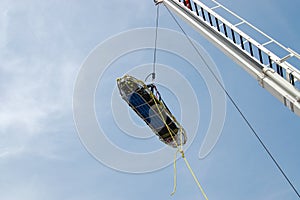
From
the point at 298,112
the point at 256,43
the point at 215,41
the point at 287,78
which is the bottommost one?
the point at 298,112

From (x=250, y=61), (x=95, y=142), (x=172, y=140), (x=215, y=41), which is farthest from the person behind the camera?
(x=95, y=142)

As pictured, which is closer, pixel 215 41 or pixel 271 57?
pixel 271 57

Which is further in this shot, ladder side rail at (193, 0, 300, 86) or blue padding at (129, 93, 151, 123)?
blue padding at (129, 93, 151, 123)

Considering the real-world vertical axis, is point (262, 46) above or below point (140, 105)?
below

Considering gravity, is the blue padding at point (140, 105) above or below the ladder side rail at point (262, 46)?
above

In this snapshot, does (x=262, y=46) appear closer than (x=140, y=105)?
Yes

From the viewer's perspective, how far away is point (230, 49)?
52.1ft

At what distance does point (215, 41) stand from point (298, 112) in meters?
5.32

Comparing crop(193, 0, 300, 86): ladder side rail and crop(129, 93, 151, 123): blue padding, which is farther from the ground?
crop(129, 93, 151, 123): blue padding

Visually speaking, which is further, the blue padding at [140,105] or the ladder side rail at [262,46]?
the blue padding at [140,105]

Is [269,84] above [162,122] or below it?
below

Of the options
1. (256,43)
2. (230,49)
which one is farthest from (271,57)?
(230,49)

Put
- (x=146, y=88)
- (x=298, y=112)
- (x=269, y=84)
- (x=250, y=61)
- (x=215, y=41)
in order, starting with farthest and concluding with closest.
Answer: (x=146, y=88) → (x=215, y=41) → (x=250, y=61) → (x=269, y=84) → (x=298, y=112)

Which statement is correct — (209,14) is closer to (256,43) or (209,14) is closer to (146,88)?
(256,43)
